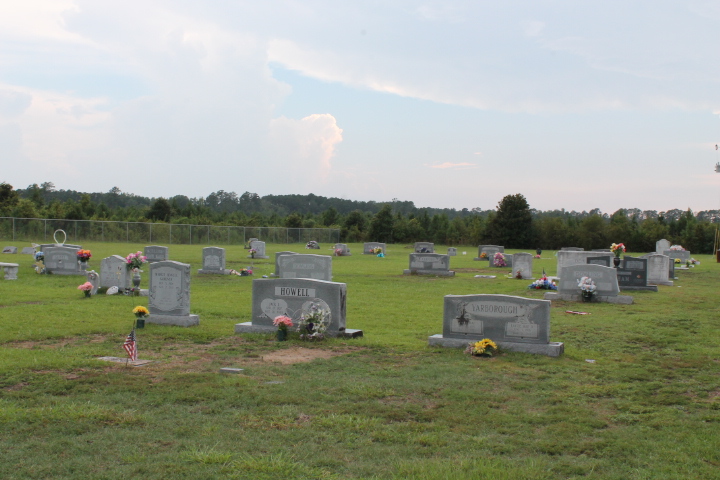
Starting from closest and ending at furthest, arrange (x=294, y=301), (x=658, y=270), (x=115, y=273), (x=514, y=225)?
(x=294, y=301), (x=115, y=273), (x=658, y=270), (x=514, y=225)

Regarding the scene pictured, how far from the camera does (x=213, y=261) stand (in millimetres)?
24938

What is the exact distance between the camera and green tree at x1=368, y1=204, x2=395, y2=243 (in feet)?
229

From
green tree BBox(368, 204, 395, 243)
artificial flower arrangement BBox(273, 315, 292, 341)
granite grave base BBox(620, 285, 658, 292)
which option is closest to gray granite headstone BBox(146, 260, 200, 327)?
artificial flower arrangement BBox(273, 315, 292, 341)

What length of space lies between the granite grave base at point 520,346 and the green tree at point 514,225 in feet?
183

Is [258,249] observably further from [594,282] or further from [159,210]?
[159,210]

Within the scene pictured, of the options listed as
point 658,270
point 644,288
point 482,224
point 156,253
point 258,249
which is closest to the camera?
point 644,288

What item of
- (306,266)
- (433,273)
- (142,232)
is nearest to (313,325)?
(306,266)

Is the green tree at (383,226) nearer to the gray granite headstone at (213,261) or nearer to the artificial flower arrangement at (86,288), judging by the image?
the gray granite headstone at (213,261)

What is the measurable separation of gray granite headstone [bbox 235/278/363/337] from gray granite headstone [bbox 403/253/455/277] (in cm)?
1692

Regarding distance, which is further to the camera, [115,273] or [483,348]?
[115,273]

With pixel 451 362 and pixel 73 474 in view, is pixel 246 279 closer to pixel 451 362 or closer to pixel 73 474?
pixel 451 362

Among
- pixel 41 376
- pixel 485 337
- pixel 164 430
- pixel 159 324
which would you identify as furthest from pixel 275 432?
pixel 159 324

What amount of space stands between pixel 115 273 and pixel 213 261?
27.1 ft

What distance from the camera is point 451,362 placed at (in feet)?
28.2
